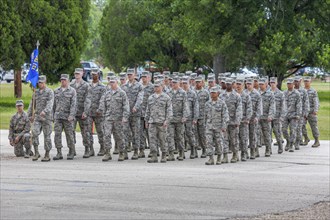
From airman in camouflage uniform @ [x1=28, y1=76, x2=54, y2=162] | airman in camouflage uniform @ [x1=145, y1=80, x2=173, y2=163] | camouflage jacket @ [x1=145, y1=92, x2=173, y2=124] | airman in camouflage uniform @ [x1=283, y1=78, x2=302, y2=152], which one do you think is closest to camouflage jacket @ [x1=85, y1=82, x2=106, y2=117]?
airman in camouflage uniform @ [x1=28, y1=76, x2=54, y2=162]

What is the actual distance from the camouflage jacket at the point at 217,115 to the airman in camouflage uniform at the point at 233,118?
0.66 metres

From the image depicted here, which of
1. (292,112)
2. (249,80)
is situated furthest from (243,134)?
(292,112)

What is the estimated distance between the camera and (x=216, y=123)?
22.2 metres

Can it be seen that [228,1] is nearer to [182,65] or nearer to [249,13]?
[249,13]

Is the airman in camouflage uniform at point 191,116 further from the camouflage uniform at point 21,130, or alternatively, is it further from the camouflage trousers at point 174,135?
the camouflage uniform at point 21,130

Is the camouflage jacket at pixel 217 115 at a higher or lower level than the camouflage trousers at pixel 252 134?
higher

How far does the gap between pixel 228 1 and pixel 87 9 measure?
11.3 meters

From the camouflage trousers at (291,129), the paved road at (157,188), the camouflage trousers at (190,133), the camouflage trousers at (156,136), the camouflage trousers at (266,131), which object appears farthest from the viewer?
the camouflage trousers at (291,129)

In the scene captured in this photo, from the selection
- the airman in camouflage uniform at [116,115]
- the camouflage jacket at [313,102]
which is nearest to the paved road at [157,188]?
the airman in camouflage uniform at [116,115]

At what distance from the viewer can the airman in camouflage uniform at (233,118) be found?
22812 mm

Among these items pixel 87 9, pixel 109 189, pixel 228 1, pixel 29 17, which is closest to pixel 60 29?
pixel 29 17

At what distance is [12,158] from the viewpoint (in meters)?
23.7

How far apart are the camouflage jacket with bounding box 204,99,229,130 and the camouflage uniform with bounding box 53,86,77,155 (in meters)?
3.23

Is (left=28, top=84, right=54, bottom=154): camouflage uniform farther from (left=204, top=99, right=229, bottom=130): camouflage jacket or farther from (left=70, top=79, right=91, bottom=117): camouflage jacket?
(left=204, top=99, right=229, bottom=130): camouflage jacket
